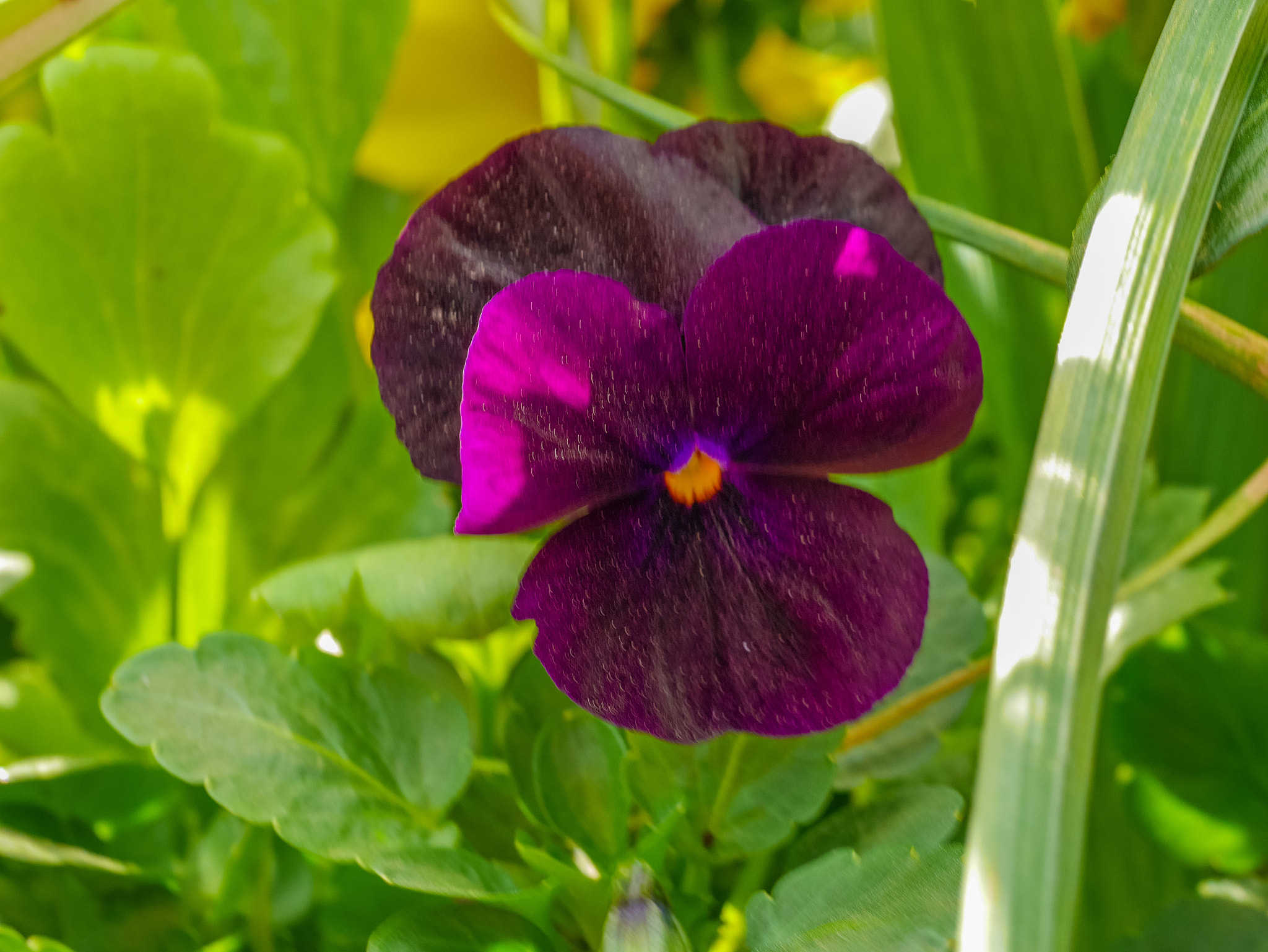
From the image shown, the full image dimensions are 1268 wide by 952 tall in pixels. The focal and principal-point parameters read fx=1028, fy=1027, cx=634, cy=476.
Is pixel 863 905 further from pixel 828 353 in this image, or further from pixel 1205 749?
Answer: pixel 1205 749

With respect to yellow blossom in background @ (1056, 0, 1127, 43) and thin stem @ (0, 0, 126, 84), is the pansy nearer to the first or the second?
thin stem @ (0, 0, 126, 84)

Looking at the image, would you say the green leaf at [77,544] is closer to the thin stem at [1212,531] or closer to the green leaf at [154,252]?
the green leaf at [154,252]

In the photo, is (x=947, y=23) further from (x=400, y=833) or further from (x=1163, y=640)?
(x=400, y=833)

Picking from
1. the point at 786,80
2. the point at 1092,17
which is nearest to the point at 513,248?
the point at 1092,17

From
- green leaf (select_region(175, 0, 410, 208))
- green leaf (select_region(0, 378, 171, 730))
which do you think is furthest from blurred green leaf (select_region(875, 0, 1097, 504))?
green leaf (select_region(0, 378, 171, 730))

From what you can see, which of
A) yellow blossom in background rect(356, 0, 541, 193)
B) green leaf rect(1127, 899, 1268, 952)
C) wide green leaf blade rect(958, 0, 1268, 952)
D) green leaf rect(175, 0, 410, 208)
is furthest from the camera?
yellow blossom in background rect(356, 0, 541, 193)

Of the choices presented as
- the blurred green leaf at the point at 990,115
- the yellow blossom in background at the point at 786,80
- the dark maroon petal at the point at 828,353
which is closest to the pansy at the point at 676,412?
the dark maroon petal at the point at 828,353
